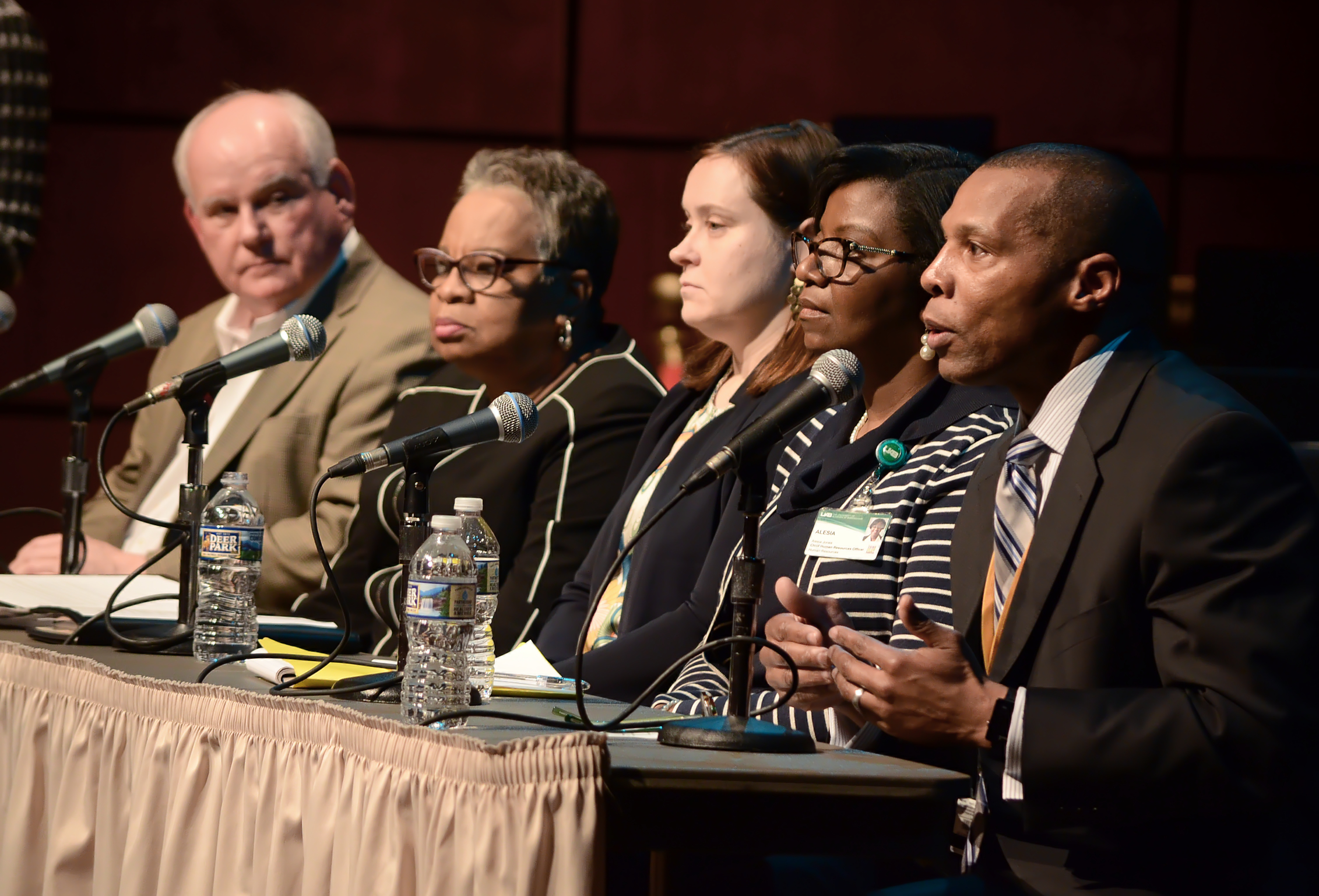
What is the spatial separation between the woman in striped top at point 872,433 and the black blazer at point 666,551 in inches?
6.5

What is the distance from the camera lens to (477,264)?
326 centimetres

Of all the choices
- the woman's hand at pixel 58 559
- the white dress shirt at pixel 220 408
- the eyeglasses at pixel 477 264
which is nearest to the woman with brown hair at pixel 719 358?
the eyeglasses at pixel 477 264

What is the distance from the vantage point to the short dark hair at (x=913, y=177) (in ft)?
7.25

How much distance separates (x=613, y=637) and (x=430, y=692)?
0.94 metres

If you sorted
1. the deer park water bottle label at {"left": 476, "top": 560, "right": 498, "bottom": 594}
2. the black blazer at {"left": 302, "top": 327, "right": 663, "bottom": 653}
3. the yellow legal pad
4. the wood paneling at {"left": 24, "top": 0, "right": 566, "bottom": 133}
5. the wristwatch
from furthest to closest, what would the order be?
the wood paneling at {"left": 24, "top": 0, "right": 566, "bottom": 133}
the black blazer at {"left": 302, "top": 327, "right": 663, "bottom": 653}
the deer park water bottle label at {"left": 476, "top": 560, "right": 498, "bottom": 594}
the yellow legal pad
the wristwatch

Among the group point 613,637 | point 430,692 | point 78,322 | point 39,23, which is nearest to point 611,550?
point 613,637

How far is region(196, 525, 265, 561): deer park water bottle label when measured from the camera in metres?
2.18

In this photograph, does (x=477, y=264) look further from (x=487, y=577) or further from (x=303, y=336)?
(x=487, y=577)

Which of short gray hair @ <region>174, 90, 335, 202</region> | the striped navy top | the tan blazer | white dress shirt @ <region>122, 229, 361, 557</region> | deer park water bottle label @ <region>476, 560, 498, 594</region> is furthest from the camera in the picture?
short gray hair @ <region>174, 90, 335, 202</region>

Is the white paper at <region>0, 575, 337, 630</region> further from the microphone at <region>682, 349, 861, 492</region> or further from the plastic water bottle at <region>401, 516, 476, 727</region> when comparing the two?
the microphone at <region>682, 349, 861, 492</region>

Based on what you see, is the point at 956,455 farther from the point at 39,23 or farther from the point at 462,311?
the point at 39,23

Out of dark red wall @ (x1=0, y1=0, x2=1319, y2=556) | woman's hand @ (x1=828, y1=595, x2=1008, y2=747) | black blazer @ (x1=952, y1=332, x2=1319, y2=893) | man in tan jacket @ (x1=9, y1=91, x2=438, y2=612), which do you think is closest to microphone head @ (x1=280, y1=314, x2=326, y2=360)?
woman's hand @ (x1=828, y1=595, x2=1008, y2=747)

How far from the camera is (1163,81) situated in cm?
427

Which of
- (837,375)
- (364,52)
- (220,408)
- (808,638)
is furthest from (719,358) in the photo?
(364,52)
